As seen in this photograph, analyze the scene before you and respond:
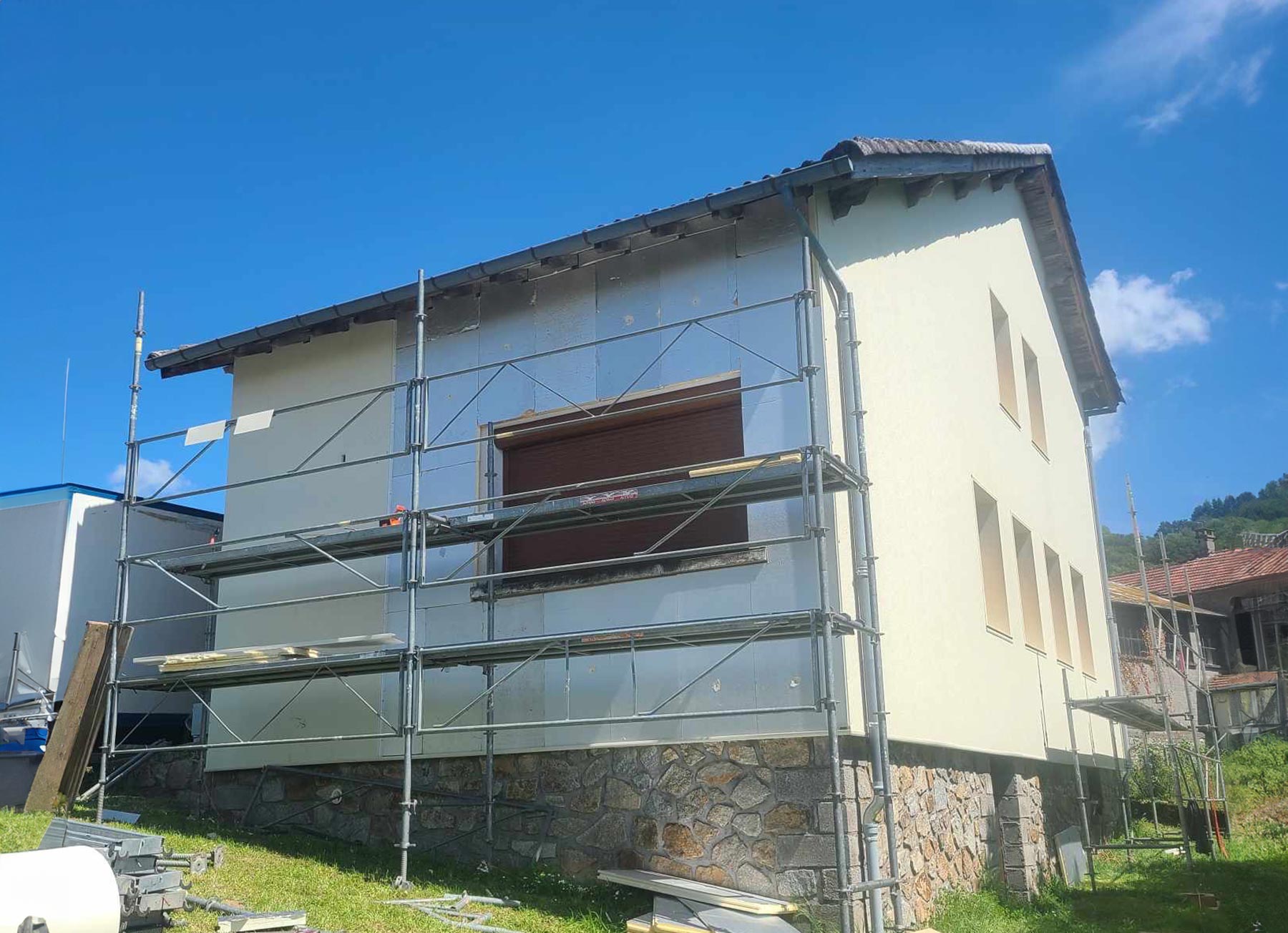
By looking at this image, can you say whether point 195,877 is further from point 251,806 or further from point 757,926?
point 757,926

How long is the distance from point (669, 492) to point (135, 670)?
24.5 ft

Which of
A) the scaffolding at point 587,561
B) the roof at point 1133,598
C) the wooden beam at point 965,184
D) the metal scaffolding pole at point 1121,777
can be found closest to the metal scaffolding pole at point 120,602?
the scaffolding at point 587,561

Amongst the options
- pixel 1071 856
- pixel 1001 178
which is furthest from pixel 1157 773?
pixel 1001 178

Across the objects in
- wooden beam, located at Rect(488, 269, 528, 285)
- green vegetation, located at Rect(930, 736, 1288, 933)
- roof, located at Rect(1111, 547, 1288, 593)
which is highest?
roof, located at Rect(1111, 547, 1288, 593)

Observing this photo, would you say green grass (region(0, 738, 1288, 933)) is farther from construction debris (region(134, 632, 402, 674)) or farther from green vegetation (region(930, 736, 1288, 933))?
construction debris (region(134, 632, 402, 674))

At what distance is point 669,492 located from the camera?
973 cm

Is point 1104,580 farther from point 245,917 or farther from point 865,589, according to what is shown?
point 245,917

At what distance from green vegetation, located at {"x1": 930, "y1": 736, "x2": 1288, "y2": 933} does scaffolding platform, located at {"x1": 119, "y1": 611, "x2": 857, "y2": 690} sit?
3.10 meters

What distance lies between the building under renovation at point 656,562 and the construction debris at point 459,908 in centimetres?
109

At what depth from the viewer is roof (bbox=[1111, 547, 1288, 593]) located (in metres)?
35.2

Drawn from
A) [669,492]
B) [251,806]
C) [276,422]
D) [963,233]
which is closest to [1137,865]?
[963,233]

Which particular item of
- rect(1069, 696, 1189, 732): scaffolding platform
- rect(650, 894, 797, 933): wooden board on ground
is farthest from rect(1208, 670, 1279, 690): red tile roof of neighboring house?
rect(650, 894, 797, 933): wooden board on ground

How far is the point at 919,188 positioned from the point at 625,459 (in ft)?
13.2

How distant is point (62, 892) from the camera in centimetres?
648
